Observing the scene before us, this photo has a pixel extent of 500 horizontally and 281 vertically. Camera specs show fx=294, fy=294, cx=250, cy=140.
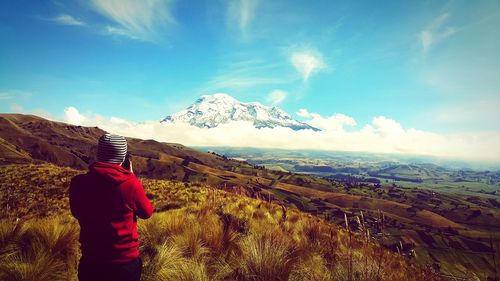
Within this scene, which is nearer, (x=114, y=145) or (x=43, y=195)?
(x=114, y=145)

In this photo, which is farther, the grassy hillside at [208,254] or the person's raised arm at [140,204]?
the grassy hillside at [208,254]

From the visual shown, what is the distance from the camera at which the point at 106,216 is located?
4.17m

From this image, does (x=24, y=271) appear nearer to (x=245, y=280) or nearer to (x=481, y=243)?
(x=245, y=280)

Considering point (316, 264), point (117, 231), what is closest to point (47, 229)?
point (117, 231)

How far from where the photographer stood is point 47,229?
6801 millimetres

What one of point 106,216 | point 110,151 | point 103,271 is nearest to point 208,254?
point 103,271

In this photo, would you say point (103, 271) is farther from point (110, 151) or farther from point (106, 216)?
point (110, 151)

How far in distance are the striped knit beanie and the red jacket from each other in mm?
131

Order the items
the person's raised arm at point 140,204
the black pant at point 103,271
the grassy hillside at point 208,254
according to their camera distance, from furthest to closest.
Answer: the grassy hillside at point 208,254 → the person's raised arm at point 140,204 → the black pant at point 103,271

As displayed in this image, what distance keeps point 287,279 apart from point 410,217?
220 m

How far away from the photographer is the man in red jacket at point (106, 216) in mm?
4133

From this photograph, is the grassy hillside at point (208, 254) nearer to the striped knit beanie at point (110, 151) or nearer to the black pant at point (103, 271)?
the black pant at point (103, 271)

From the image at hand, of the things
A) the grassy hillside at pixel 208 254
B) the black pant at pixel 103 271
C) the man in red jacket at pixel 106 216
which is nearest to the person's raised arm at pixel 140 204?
the man in red jacket at pixel 106 216

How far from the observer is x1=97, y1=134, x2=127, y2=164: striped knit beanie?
14.2 ft
